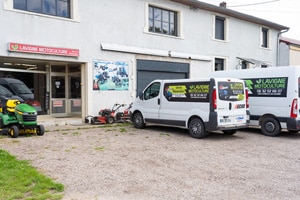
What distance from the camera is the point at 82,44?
13.2 m

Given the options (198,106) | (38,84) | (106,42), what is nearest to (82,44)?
(106,42)

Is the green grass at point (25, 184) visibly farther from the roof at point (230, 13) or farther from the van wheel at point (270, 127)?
the roof at point (230, 13)

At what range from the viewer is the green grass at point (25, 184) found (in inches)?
171

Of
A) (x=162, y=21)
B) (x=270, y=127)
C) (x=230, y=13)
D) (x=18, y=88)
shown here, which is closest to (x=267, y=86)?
(x=270, y=127)

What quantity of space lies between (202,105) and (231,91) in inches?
41.6


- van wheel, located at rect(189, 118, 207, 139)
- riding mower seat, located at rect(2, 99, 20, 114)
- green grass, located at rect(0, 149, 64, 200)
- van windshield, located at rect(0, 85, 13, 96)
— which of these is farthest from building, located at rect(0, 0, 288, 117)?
green grass, located at rect(0, 149, 64, 200)

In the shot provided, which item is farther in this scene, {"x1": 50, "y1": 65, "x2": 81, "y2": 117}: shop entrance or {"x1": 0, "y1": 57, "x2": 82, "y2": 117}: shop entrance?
{"x1": 50, "y1": 65, "x2": 81, "y2": 117}: shop entrance

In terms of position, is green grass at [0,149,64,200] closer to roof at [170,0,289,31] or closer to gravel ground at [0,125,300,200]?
gravel ground at [0,125,300,200]

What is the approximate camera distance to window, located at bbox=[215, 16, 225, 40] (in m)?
19.7

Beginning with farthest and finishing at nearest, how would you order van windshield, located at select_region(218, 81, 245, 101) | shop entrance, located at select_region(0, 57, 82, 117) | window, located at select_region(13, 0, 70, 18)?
1. shop entrance, located at select_region(0, 57, 82, 117)
2. window, located at select_region(13, 0, 70, 18)
3. van windshield, located at select_region(218, 81, 245, 101)

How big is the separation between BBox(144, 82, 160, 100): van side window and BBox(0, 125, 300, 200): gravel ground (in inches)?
66.4

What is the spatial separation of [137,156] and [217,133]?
185 inches

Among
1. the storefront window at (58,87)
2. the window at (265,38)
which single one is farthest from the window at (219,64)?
the storefront window at (58,87)

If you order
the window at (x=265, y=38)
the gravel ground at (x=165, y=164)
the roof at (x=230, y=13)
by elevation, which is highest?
the roof at (x=230, y=13)
